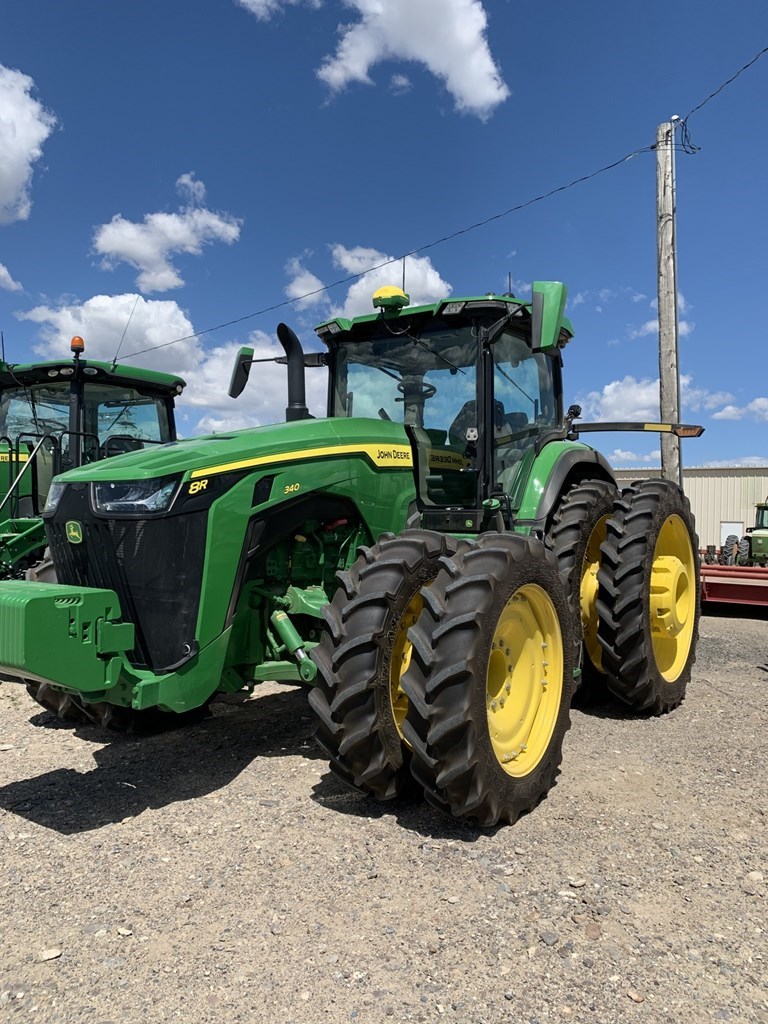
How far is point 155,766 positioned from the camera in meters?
4.23

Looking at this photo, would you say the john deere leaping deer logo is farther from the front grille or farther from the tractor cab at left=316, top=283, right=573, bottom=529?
the tractor cab at left=316, top=283, right=573, bottom=529

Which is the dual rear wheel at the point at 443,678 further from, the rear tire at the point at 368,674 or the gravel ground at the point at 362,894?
the gravel ground at the point at 362,894

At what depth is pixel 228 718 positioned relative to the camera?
5156mm

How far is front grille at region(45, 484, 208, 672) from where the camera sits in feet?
11.6

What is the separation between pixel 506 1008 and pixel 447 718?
1114mm

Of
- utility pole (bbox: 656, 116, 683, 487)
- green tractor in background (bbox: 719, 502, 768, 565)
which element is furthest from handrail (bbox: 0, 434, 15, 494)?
green tractor in background (bbox: 719, 502, 768, 565)

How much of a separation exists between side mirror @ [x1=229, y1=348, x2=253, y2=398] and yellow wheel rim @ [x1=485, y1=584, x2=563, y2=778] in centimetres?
242

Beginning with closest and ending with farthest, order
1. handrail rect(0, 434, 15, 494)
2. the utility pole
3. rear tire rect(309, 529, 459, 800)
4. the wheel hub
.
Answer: rear tire rect(309, 529, 459, 800) → the wheel hub → handrail rect(0, 434, 15, 494) → the utility pole

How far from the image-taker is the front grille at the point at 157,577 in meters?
3.53

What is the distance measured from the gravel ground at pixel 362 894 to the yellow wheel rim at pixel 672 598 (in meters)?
0.93

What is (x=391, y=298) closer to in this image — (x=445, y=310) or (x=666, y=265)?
(x=445, y=310)

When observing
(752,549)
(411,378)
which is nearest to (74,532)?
(411,378)

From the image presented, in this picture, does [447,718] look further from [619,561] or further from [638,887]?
[619,561]

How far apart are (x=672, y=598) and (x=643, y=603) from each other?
406mm
